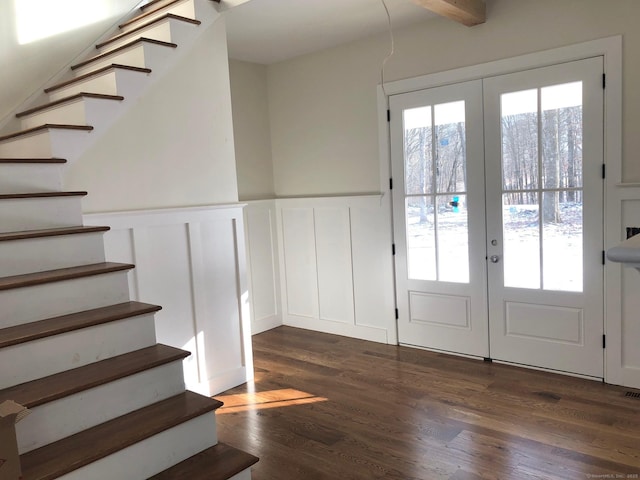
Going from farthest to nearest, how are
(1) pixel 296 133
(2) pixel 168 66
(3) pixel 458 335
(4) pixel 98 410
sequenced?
(1) pixel 296 133
(3) pixel 458 335
(2) pixel 168 66
(4) pixel 98 410

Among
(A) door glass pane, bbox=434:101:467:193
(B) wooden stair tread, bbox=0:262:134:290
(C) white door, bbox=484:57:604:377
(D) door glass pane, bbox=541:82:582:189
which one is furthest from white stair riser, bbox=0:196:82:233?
(D) door glass pane, bbox=541:82:582:189

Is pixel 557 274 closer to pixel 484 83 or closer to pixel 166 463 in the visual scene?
pixel 484 83

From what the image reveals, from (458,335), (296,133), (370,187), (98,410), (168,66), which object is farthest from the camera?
(296,133)

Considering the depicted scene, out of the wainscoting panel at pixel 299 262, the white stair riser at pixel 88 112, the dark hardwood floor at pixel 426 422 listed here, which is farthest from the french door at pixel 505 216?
the white stair riser at pixel 88 112

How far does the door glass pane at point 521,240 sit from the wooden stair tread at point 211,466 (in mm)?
2388

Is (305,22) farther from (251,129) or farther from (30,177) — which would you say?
(30,177)

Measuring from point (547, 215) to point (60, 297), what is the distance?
296cm

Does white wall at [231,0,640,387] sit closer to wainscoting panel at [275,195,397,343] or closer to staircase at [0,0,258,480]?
wainscoting panel at [275,195,397,343]

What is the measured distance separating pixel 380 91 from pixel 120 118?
82.2 inches

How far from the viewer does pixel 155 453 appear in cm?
199

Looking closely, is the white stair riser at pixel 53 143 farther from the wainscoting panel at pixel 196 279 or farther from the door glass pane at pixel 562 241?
the door glass pane at pixel 562 241

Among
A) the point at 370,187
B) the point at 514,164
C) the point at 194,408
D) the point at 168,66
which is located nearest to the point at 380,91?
the point at 370,187

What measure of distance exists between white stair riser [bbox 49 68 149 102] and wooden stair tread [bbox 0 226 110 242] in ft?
2.98

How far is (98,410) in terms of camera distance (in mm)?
2008
